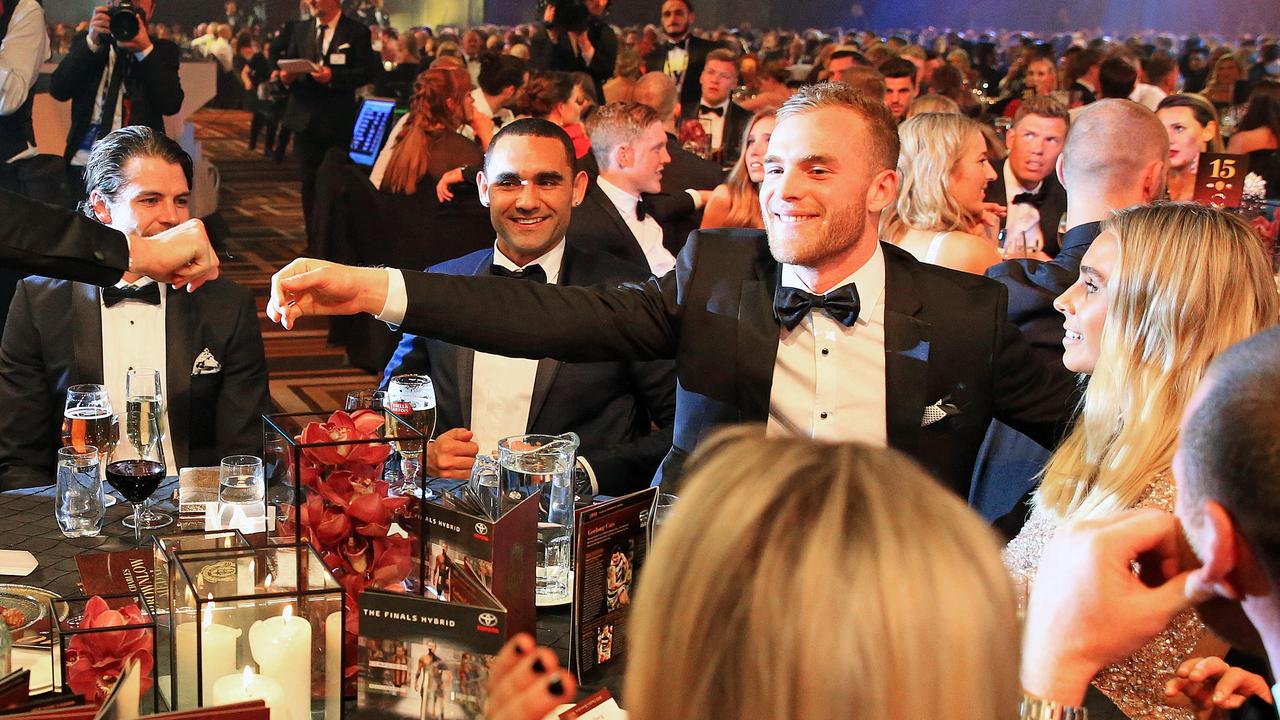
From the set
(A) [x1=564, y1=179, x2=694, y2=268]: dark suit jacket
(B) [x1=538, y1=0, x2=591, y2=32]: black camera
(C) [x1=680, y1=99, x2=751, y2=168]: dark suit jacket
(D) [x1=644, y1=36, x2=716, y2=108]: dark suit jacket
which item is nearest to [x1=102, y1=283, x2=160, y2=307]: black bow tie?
(A) [x1=564, y1=179, x2=694, y2=268]: dark suit jacket

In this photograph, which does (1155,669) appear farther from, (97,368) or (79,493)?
(97,368)

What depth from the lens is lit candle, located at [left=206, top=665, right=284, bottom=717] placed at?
134 centimetres

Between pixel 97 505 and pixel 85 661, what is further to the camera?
pixel 97 505

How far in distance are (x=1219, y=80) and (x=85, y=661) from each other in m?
11.7

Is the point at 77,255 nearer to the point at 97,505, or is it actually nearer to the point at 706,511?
the point at 97,505

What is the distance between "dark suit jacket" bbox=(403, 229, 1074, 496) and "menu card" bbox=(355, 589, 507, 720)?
3.03 ft

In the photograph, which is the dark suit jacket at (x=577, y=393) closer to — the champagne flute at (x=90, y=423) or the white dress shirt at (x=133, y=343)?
the white dress shirt at (x=133, y=343)

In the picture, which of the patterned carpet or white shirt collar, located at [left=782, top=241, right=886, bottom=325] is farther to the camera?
the patterned carpet

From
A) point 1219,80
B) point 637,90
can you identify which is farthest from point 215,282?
point 1219,80

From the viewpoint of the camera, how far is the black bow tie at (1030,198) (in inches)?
221

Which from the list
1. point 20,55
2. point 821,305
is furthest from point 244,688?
point 20,55

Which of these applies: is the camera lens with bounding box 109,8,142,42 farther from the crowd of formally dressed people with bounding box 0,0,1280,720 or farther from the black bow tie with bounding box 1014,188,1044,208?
the black bow tie with bounding box 1014,188,1044,208

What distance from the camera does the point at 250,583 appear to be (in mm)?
1427

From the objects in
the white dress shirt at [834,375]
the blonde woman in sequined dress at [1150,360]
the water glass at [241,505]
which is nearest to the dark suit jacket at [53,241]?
the water glass at [241,505]
